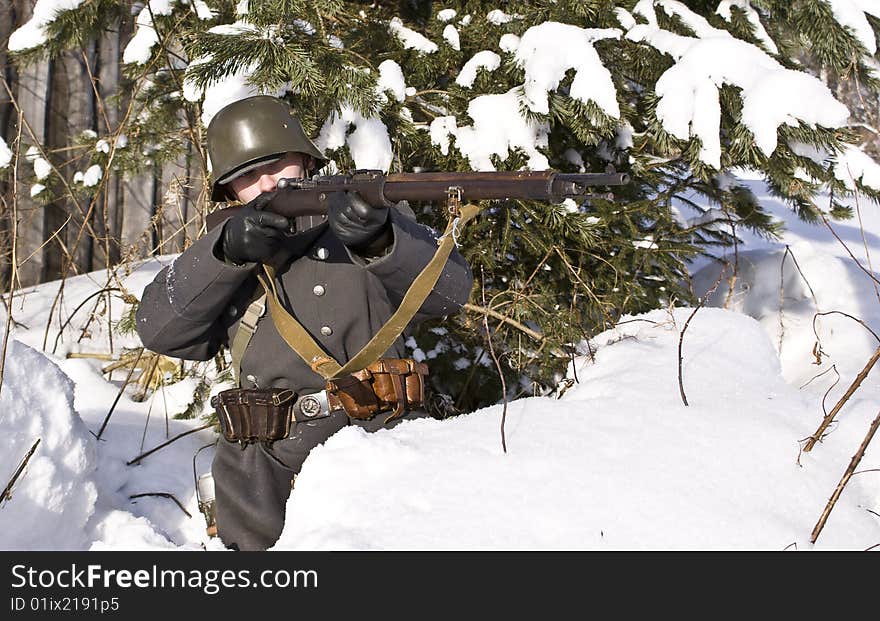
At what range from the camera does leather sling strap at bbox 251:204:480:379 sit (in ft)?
8.98

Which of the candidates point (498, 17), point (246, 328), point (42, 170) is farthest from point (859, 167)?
point (42, 170)

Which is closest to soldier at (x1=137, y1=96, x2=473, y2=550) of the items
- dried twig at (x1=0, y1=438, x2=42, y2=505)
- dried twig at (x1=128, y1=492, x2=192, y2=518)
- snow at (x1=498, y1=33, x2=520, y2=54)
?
dried twig at (x1=0, y1=438, x2=42, y2=505)

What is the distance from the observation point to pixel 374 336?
2.85 metres

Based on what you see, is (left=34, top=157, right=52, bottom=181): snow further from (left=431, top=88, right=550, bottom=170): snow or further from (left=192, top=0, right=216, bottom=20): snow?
(left=431, top=88, right=550, bottom=170): snow

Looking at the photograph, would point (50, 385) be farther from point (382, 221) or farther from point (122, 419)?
point (382, 221)

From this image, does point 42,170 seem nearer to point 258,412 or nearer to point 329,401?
point 258,412

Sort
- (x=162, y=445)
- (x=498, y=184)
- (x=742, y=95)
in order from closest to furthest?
(x=498, y=184), (x=742, y=95), (x=162, y=445)

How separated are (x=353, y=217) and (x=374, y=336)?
17.8 inches

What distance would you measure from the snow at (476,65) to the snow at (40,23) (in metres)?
1.88

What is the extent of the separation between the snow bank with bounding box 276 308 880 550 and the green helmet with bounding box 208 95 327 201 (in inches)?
47.0
